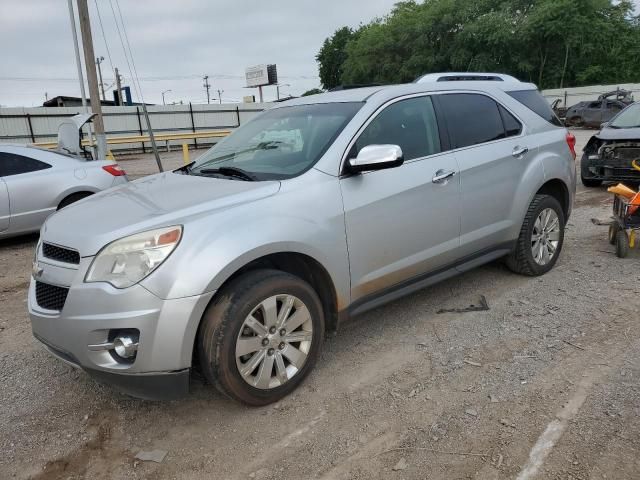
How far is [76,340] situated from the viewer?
101 inches

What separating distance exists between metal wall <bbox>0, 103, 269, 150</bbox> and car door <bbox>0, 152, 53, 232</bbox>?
15.6 metres

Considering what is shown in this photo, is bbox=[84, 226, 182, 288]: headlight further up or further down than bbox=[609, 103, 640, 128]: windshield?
further down

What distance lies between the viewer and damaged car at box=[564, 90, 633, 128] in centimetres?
2447

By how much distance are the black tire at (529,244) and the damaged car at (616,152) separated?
400cm

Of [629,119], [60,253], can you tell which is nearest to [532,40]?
[629,119]

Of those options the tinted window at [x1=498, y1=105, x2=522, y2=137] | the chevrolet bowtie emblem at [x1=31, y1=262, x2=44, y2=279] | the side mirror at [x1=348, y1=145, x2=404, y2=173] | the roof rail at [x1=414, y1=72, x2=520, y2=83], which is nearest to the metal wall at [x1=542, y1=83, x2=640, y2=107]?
the roof rail at [x1=414, y1=72, x2=520, y2=83]

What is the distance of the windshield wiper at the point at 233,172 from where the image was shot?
320 centimetres

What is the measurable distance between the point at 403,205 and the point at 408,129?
0.61 m

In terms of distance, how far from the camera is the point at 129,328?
8.05 feet

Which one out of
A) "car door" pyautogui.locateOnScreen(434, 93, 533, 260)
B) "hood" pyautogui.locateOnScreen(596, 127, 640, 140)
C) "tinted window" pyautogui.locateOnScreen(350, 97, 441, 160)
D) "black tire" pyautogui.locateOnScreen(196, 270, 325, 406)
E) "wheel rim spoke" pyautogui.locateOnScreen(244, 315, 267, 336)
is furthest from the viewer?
"hood" pyautogui.locateOnScreen(596, 127, 640, 140)

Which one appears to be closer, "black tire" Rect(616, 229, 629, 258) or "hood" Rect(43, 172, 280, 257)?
"hood" Rect(43, 172, 280, 257)

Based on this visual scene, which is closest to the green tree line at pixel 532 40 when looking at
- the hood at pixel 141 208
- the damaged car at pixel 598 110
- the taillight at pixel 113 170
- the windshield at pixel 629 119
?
the damaged car at pixel 598 110

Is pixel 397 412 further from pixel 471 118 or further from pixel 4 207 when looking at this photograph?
pixel 4 207

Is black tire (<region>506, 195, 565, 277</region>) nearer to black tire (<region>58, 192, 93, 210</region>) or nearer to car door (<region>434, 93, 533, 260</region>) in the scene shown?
car door (<region>434, 93, 533, 260</region>)
